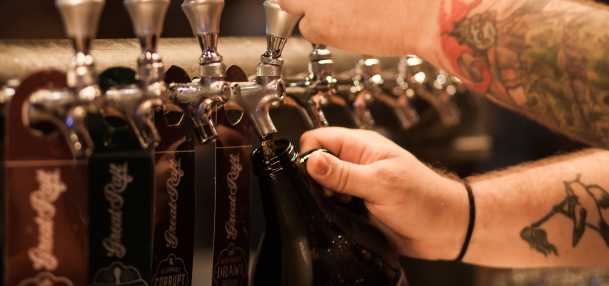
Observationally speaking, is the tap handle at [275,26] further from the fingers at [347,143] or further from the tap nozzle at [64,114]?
the tap nozzle at [64,114]

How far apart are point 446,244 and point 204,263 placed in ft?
1.66

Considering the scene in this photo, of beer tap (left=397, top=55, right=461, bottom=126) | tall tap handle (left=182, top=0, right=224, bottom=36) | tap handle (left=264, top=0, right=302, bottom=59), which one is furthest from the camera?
beer tap (left=397, top=55, right=461, bottom=126)

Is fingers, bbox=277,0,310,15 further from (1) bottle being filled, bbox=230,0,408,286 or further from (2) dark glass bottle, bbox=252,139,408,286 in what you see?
(2) dark glass bottle, bbox=252,139,408,286

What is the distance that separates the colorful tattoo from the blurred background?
41cm

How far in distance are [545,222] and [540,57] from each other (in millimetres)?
455

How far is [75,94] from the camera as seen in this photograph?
0.85 m

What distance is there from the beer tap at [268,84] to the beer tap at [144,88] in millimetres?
111

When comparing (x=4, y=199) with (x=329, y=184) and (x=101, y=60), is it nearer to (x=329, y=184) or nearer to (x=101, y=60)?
(x=101, y=60)

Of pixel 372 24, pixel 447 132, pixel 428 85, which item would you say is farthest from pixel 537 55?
pixel 447 132

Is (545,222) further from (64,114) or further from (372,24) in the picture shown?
(64,114)

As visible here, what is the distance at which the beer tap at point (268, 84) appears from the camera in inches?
39.3

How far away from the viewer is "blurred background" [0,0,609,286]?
1.23 metres

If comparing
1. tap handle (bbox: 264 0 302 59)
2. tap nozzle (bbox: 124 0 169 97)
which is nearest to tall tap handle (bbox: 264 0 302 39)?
tap handle (bbox: 264 0 302 59)

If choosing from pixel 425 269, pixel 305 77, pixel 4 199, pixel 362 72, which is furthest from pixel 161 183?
pixel 425 269
